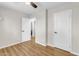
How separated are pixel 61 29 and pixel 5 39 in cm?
297

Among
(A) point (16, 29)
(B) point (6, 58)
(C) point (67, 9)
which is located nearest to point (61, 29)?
(C) point (67, 9)

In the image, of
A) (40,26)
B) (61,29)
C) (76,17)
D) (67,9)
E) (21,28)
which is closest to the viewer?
(76,17)

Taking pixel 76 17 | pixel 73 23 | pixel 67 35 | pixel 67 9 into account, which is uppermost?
pixel 67 9

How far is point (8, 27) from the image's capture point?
4348mm

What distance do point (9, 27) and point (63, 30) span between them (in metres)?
2.91

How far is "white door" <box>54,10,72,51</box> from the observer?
3.49 metres

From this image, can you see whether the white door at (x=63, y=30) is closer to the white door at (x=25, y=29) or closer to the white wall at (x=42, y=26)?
the white wall at (x=42, y=26)

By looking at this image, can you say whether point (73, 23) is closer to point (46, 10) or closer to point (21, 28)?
point (46, 10)

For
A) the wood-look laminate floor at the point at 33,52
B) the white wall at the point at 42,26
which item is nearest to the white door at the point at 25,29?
the white wall at the point at 42,26

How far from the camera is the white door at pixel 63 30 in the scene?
3.49 m

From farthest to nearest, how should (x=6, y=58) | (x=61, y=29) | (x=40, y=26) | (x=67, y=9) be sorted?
1. (x=40, y=26)
2. (x=61, y=29)
3. (x=67, y=9)
4. (x=6, y=58)

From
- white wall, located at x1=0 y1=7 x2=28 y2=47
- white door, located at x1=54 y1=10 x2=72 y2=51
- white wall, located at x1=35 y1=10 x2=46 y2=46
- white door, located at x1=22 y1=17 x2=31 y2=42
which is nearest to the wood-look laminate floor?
white door, located at x1=54 y1=10 x2=72 y2=51

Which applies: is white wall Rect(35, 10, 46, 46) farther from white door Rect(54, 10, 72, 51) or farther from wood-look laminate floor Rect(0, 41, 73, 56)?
wood-look laminate floor Rect(0, 41, 73, 56)

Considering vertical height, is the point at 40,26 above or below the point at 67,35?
above
